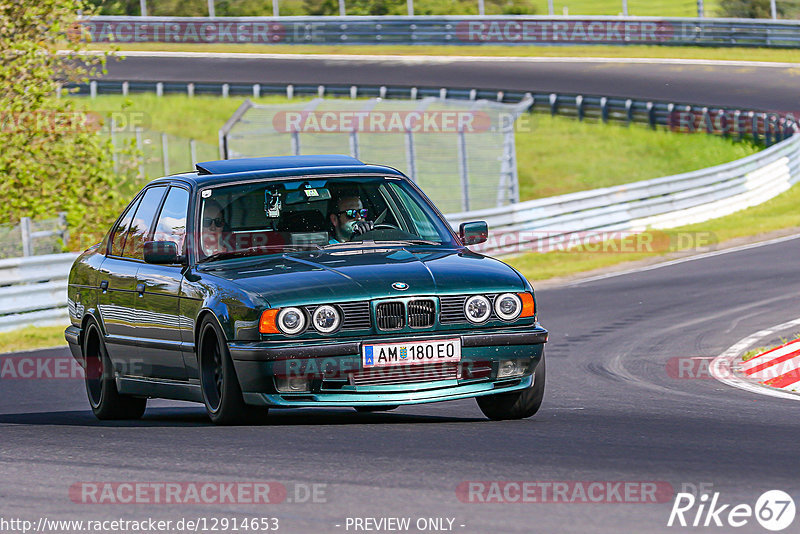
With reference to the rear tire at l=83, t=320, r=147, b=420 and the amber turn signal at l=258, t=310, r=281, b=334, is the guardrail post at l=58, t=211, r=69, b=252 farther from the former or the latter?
the amber turn signal at l=258, t=310, r=281, b=334

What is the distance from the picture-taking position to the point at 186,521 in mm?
5461

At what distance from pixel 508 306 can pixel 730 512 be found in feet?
9.23

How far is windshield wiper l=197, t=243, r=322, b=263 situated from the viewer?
28.0 ft

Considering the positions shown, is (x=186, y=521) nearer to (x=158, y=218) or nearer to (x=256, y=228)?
(x=256, y=228)

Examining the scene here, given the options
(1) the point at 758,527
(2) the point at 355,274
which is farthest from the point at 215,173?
(1) the point at 758,527

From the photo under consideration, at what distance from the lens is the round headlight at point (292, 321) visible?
757 centimetres

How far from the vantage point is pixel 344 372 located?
24.9 ft

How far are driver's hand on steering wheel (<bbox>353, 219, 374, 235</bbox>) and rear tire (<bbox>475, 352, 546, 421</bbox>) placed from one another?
1323 mm

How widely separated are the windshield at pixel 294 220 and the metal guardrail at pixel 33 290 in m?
9.83

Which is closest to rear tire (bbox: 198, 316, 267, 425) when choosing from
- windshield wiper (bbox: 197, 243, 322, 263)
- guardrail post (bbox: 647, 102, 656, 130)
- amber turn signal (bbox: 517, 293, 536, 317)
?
windshield wiper (bbox: 197, 243, 322, 263)

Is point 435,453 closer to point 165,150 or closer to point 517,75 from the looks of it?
point 165,150

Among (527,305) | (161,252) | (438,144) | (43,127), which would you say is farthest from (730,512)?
A: (438,144)

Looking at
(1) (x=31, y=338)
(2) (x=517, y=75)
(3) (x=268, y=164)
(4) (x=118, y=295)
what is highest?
(3) (x=268, y=164)

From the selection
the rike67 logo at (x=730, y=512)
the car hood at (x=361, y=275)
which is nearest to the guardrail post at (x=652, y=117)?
the car hood at (x=361, y=275)
